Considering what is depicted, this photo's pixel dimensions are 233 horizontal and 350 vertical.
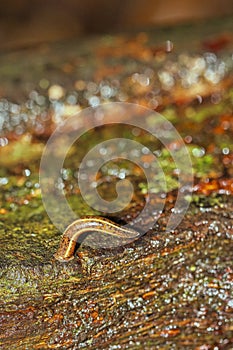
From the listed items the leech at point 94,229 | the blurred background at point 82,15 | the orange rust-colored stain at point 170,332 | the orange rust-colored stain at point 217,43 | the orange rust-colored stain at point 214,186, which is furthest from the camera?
the blurred background at point 82,15

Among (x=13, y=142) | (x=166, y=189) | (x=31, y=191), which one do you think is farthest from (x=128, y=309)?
(x=13, y=142)

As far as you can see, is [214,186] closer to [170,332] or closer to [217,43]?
[170,332]

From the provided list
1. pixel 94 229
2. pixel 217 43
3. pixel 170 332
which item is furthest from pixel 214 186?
pixel 217 43

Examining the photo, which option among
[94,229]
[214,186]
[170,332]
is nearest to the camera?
[170,332]

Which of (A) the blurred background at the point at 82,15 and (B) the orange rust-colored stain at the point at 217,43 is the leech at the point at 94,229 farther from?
(A) the blurred background at the point at 82,15

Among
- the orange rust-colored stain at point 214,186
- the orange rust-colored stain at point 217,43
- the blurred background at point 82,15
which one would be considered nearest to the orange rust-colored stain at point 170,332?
the orange rust-colored stain at point 214,186

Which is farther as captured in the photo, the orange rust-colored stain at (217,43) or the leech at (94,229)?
the orange rust-colored stain at (217,43)

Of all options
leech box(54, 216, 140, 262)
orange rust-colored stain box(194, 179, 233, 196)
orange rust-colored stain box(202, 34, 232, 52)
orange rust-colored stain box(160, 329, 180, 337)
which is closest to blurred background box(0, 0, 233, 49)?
orange rust-colored stain box(202, 34, 232, 52)

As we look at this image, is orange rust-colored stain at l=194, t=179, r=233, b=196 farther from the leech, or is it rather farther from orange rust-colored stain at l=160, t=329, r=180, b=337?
orange rust-colored stain at l=160, t=329, r=180, b=337

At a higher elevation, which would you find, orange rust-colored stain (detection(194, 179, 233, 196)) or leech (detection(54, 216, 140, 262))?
orange rust-colored stain (detection(194, 179, 233, 196))
